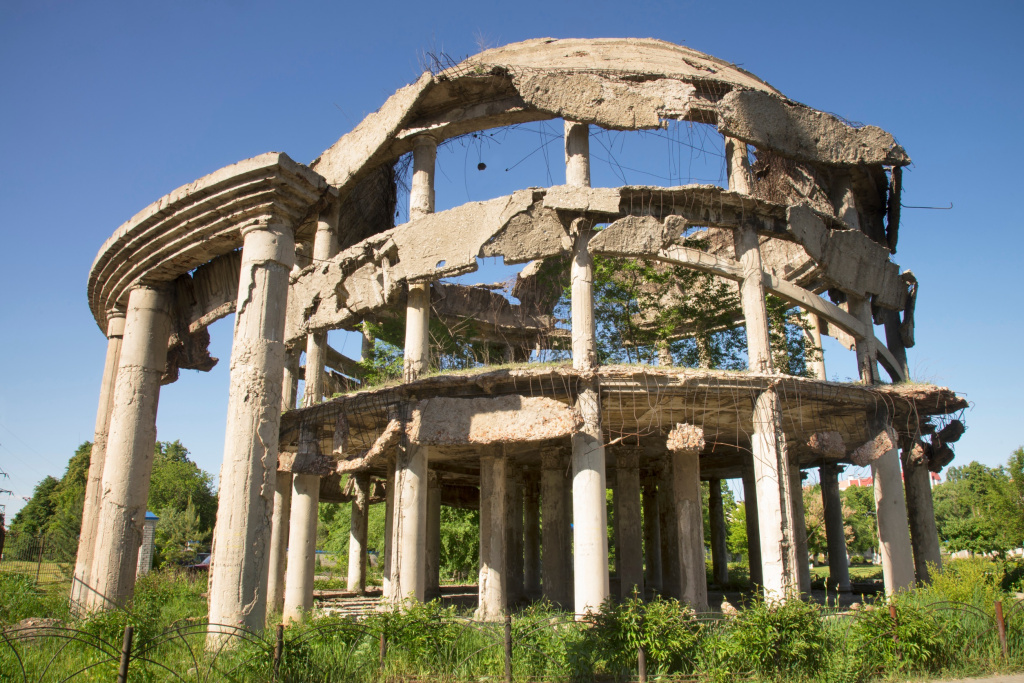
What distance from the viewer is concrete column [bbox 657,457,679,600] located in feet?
63.5

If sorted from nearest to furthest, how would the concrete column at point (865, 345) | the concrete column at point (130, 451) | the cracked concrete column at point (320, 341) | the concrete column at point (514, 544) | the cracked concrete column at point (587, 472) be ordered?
1. the concrete column at point (130, 451)
2. the cracked concrete column at point (587, 472)
3. the concrete column at point (865, 345)
4. the cracked concrete column at point (320, 341)
5. the concrete column at point (514, 544)

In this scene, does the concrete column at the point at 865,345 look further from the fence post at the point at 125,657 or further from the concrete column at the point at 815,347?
the fence post at the point at 125,657

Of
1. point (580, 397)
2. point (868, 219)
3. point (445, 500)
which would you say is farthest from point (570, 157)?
point (445, 500)

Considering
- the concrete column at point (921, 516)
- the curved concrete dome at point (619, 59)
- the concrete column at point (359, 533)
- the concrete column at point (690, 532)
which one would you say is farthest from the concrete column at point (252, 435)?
the concrete column at point (921, 516)

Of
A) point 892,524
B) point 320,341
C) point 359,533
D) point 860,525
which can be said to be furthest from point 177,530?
point 860,525

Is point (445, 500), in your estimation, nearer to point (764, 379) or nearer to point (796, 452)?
point (796, 452)

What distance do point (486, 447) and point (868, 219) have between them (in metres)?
11.9

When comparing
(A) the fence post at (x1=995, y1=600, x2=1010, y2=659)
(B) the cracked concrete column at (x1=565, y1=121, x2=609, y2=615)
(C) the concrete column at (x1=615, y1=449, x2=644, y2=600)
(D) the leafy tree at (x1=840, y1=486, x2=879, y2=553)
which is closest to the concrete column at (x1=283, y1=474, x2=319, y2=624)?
(B) the cracked concrete column at (x1=565, y1=121, x2=609, y2=615)

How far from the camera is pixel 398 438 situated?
13641mm

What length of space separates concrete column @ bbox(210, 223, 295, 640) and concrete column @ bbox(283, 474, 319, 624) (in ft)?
22.3

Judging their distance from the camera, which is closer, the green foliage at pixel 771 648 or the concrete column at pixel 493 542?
the green foliage at pixel 771 648

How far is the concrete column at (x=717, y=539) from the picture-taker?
23.5 m

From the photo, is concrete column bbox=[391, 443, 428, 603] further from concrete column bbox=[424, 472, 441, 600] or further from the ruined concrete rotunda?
concrete column bbox=[424, 472, 441, 600]

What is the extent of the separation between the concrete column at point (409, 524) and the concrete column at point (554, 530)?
431 centimetres
